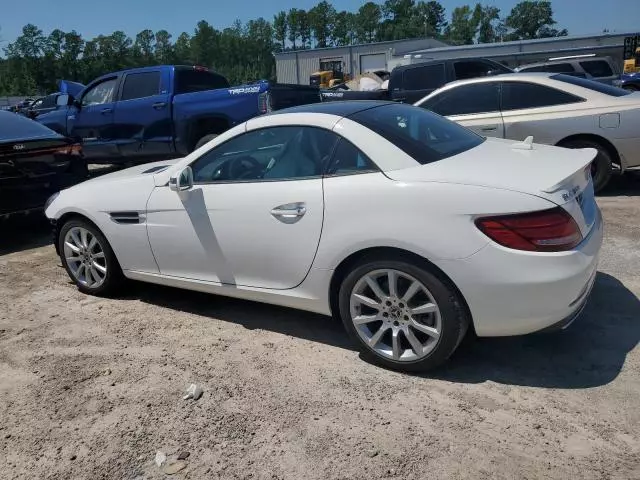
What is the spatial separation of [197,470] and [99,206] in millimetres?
2632

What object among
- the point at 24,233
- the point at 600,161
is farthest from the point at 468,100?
the point at 24,233

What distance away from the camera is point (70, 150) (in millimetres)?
7062

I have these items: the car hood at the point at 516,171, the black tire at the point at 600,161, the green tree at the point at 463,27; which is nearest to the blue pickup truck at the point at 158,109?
Result: the black tire at the point at 600,161

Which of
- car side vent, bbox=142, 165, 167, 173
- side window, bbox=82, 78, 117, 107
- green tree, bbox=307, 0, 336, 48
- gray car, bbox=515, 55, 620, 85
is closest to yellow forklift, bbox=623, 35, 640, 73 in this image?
gray car, bbox=515, 55, 620, 85

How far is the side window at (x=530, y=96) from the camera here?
6.95 meters

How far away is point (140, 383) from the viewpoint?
338cm

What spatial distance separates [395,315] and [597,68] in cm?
1754

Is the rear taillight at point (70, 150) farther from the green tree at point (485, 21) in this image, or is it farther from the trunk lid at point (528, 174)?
the green tree at point (485, 21)

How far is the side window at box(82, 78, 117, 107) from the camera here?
33.1ft

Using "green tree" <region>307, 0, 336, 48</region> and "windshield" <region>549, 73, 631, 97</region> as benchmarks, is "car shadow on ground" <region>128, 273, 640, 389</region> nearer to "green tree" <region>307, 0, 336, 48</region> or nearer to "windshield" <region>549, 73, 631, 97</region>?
"windshield" <region>549, 73, 631, 97</region>

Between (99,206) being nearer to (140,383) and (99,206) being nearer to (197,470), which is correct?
(140,383)

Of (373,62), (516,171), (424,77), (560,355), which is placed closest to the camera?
(516,171)

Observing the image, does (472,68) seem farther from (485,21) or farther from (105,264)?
(485,21)

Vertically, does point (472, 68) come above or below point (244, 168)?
above
